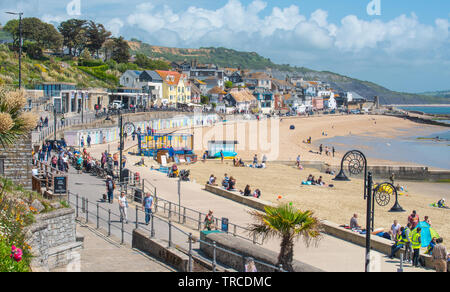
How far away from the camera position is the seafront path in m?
12.7

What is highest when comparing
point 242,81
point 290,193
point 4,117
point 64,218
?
point 242,81

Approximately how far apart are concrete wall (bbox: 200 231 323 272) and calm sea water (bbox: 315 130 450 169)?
36757mm

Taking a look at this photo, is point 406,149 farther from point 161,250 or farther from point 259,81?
point 259,81

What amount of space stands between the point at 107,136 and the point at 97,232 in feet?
93.0

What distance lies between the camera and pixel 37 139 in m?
30.8

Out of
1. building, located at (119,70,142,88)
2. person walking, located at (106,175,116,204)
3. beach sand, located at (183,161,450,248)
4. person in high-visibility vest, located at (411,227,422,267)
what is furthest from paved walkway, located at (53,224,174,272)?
building, located at (119,70,142,88)

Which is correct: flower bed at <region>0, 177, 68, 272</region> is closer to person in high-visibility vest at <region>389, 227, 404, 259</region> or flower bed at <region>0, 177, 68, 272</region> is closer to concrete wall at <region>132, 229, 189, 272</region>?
concrete wall at <region>132, 229, 189, 272</region>

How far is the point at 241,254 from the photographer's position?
10.7 metres

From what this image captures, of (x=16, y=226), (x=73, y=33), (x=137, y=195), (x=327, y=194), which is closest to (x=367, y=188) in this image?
(x=16, y=226)

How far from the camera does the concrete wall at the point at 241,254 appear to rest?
9715mm

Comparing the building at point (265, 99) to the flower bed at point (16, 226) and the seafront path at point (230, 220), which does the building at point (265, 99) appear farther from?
the flower bed at point (16, 226)

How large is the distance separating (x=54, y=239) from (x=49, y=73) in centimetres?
5761
